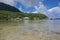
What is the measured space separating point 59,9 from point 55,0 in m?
1.53

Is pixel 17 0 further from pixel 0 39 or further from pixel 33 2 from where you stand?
pixel 0 39

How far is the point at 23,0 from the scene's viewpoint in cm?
1669

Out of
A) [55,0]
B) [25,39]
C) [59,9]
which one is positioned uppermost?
[55,0]

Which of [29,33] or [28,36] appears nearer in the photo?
[28,36]

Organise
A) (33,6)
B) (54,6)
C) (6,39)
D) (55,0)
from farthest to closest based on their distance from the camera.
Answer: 1. (33,6)
2. (54,6)
3. (55,0)
4. (6,39)

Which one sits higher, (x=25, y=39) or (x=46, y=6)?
(x=46, y=6)

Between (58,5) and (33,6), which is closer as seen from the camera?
(58,5)

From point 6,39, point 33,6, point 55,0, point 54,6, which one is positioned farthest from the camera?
point 33,6

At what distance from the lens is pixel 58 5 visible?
16094mm

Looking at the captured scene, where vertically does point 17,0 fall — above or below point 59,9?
above

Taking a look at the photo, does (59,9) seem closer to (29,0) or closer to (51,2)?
(51,2)

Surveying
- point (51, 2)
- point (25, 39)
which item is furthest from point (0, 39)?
point (51, 2)

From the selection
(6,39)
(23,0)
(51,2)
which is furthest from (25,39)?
(23,0)

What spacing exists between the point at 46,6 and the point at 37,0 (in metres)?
1.34
